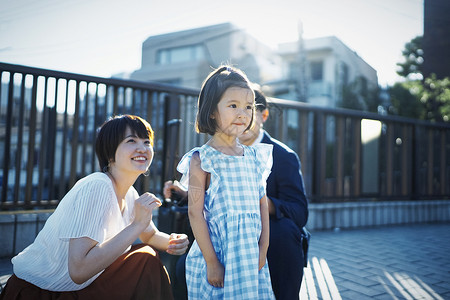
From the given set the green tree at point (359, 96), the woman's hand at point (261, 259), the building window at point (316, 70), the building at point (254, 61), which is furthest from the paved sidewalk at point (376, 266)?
the building window at point (316, 70)

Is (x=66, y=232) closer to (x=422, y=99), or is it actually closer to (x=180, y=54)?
(x=422, y=99)

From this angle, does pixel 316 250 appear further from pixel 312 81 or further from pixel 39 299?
pixel 312 81

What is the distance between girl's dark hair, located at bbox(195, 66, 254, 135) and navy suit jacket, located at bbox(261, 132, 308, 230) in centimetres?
67

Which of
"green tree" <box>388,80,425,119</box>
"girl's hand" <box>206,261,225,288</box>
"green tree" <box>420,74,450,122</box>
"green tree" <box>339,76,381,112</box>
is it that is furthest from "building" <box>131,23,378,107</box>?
"girl's hand" <box>206,261,225,288</box>

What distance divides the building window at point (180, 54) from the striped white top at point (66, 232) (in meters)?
24.3

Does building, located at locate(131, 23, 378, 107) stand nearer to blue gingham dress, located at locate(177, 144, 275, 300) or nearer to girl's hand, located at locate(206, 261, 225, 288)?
blue gingham dress, located at locate(177, 144, 275, 300)

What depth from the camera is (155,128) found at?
385 centimetres

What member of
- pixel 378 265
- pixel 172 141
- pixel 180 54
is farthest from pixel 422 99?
pixel 180 54

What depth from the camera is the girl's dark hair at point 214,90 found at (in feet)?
5.15

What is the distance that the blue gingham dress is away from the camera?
4.71ft

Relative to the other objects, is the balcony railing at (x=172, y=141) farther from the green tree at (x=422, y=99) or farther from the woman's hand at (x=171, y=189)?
the green tree at (x=422, y=99)

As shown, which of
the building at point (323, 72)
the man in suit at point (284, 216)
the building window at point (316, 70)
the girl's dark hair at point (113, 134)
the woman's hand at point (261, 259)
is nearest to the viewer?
the woman's hand at point (261, 259)

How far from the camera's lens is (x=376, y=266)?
10.2ft

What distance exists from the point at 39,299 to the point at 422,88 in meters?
11.6
